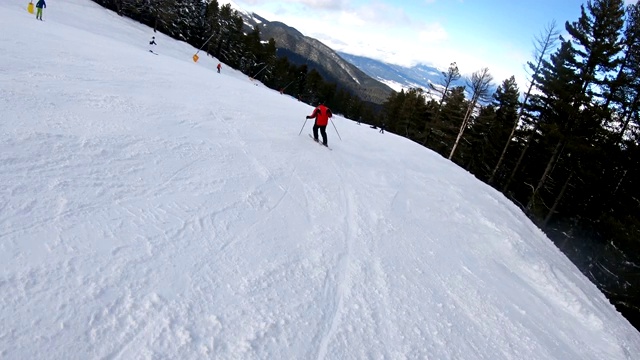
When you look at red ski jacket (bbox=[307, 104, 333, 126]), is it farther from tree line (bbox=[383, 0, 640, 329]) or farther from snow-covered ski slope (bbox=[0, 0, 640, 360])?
tree line (bbox=[383, 0, 640, 329])

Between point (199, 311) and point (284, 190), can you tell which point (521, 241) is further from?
point (199, 311)

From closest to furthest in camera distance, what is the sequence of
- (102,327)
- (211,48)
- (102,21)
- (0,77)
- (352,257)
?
(102,327) → (352,257) → (0,77) → (102,21) → (211,48)

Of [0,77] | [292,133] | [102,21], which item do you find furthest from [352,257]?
[102,21]

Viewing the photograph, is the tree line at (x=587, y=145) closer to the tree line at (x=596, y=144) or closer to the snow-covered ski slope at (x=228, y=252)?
the tree line at (x=596, y=144)

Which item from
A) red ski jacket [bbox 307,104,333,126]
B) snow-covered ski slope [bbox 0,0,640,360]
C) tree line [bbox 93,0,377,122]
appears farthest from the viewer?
tree line [bbox 93,0,377,122]

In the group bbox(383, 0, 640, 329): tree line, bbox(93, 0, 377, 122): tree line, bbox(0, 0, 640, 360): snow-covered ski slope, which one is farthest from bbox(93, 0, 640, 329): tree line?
bbox(93, 0, 377, 122): tree line

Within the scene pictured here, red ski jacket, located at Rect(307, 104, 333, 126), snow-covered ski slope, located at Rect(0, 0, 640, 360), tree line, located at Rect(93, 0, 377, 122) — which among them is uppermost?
tree line, located at Rect(93, 0, 377, 122)

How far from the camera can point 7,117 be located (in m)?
5.96

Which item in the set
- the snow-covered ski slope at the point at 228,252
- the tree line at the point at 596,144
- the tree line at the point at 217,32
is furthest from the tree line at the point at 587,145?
the tree line at the point at 217,32

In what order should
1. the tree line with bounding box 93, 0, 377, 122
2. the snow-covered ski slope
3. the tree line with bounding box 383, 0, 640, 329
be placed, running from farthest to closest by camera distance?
1. the tree line with bounding box 93, 0, 377, 122
2. the tree line with bounding box 383, 0, 640, 329
3. the snow-covered ski slope

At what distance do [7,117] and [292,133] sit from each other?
7408mm

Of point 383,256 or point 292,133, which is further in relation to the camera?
point 292,133

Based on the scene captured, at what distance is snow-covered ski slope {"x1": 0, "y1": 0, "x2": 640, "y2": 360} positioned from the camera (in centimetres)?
324

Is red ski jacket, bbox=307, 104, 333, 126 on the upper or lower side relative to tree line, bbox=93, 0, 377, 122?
lower
